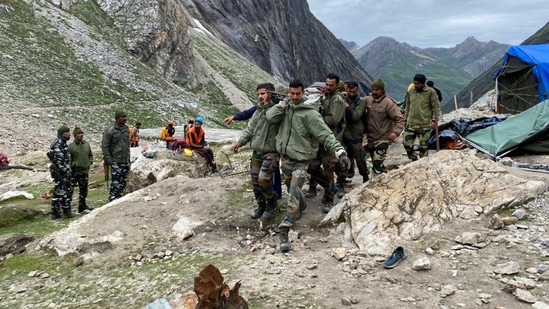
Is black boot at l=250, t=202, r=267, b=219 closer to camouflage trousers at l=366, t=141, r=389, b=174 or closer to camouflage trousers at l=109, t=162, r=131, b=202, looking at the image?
camouflage trousers at l=366, t=141, r=389, b=174

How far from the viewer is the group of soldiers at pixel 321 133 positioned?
22.4 ft

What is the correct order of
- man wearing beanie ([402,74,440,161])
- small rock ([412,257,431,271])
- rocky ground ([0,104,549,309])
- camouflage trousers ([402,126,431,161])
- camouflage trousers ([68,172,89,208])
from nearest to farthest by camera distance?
1. rocky ground ([0,104,549,309])
2. small rock ([412,257,431,271])
3. man wearing beanie ([402,74,440,161])
4. camouflage trousers ([402,126,431,161])
5. camouflage trousers ([68,172,89,208])

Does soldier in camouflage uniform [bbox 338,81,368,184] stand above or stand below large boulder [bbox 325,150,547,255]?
above

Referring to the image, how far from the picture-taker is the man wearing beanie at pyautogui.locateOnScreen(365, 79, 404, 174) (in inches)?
341

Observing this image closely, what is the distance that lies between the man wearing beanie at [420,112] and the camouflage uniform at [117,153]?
7018mm

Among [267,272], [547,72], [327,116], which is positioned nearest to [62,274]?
[267,272]

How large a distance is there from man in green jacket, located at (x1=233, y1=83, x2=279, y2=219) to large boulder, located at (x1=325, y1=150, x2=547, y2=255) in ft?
3.89

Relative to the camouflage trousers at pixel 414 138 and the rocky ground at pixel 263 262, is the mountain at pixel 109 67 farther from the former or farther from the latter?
the camouflage trousers at pixel 414 138

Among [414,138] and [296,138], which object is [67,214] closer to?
[296,138]

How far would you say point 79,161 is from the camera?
37.2ft

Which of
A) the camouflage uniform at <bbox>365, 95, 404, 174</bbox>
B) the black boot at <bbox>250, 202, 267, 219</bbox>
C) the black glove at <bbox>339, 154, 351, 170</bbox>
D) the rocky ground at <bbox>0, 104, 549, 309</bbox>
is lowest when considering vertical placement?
the rocky ground at <bbox>0, 104, 549, 309</bbox>

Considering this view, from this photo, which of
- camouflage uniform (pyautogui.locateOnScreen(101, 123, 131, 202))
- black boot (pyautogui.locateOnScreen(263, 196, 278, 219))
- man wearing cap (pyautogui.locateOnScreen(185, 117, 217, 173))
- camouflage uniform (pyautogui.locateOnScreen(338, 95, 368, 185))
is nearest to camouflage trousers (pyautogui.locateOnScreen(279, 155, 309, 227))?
black boot (pyautogui.locateOnScreen(263, 196, 278, 219))

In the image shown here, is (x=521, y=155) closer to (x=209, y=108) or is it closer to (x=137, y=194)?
(x=137, y=194)

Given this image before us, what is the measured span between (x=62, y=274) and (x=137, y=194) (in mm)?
2727
